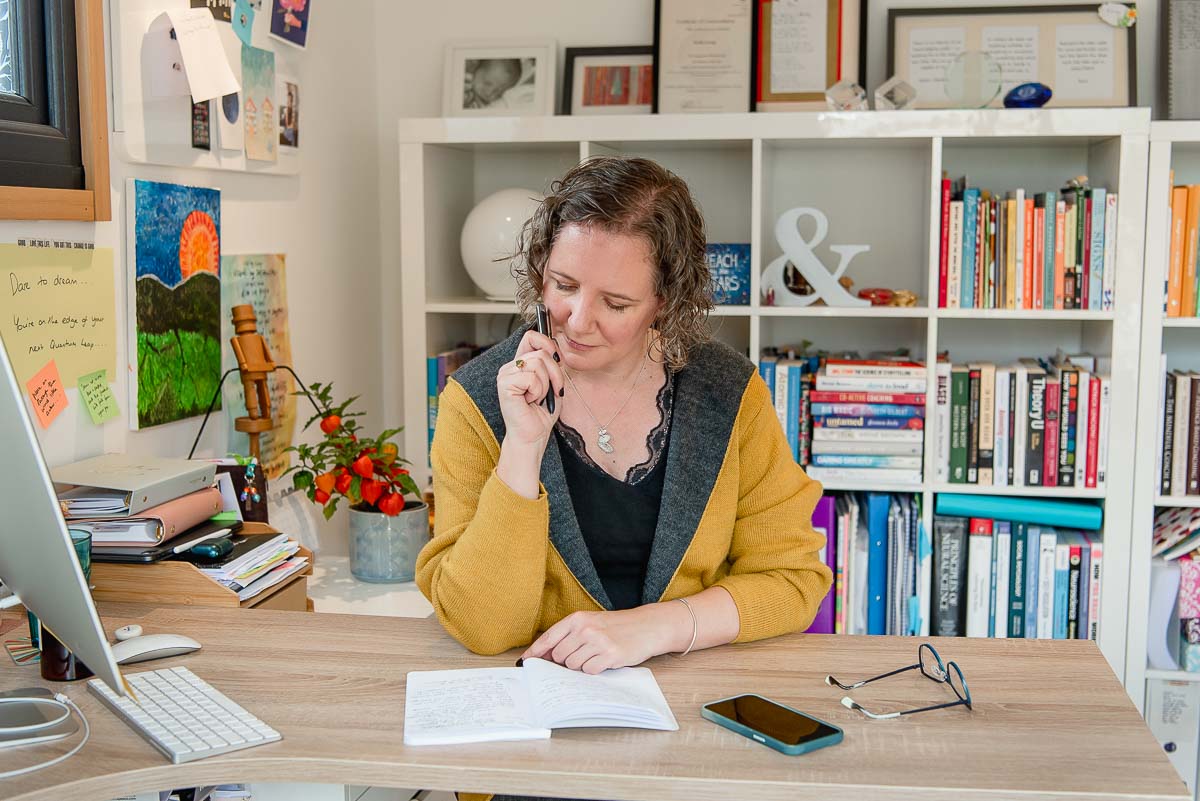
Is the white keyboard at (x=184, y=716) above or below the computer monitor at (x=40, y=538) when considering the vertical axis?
below

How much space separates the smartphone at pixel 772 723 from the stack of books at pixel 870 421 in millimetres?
1407

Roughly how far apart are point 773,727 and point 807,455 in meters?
1.54

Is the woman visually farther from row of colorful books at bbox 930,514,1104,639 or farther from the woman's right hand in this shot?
row of colorful books at bbox 930,514,1104,639

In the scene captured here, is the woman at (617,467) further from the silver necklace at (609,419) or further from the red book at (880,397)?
the red book at (880,397)

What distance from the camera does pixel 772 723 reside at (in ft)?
3.96

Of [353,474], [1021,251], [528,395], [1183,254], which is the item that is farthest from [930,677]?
[1183,254]

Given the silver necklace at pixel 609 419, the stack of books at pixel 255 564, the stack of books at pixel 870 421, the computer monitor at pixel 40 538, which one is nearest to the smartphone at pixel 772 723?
the silver necklace at pixel 609 419

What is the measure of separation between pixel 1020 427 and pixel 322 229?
1.62 metres

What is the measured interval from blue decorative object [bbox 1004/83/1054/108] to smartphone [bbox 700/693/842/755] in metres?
1.76

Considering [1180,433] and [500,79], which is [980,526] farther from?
[500,79]

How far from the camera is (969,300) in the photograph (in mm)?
2598

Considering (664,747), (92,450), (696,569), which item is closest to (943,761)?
(664,747)

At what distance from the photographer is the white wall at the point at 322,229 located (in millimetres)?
2039

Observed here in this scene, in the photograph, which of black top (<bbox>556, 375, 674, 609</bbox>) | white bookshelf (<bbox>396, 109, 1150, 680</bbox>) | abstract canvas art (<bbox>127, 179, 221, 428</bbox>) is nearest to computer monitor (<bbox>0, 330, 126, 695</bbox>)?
black top (<bbox>556, 375, 674, 609</bbox>)
